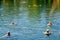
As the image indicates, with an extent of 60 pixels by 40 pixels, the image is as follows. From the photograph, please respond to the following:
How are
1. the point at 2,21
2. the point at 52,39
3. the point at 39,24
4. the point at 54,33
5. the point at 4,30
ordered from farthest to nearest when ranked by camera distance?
the point at 2,21
the point at 39,24
the point at 4,30
the point at 54,33
the point at 52,39

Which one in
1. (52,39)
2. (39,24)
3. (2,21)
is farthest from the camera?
(2,21)

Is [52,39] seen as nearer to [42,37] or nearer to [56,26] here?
[42,37]

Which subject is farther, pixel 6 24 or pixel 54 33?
pixel 6 24

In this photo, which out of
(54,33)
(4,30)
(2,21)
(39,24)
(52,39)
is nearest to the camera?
(52,39)

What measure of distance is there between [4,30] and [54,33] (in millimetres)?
4054

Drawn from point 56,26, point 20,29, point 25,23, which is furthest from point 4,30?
point 56,26

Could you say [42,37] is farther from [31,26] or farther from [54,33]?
[31,26]

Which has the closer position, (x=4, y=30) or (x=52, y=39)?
(x=52, y=39)

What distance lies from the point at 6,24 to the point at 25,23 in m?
1.68

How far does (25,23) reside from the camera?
73.2 feet

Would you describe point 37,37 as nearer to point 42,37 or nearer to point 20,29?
point 42,37

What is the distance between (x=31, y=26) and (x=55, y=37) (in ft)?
12.6

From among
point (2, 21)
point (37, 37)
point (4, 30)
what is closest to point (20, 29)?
point (4, 30)

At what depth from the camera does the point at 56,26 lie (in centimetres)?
2116
